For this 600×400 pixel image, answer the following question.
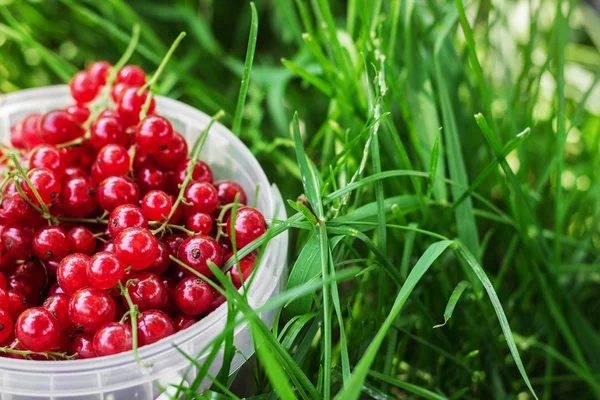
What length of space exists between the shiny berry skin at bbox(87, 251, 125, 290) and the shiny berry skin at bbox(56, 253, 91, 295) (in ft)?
0.06

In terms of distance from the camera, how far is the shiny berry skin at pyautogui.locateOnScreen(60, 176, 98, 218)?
2.01 feet

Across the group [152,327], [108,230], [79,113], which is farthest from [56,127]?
[152,327]

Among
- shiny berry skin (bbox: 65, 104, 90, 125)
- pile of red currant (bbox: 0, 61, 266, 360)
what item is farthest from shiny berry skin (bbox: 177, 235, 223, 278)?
shiny berry skin (bbox: 65, 104, 90, 125)

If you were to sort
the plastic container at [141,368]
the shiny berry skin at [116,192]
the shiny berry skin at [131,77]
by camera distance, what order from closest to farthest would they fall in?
the plastic container at [141,368]
the shiny berry skin at [116,192]
the shiny berry skin at [131,77]

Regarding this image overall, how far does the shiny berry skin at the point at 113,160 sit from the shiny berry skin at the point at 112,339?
6.4 inches

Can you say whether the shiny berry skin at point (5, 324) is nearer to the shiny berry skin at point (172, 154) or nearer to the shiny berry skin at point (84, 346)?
the shiny berry skin at point (84, 346)

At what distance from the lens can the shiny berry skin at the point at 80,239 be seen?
59 centimetres

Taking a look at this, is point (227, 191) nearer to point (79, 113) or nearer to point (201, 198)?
point (201, 198)

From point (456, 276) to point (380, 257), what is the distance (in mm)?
159

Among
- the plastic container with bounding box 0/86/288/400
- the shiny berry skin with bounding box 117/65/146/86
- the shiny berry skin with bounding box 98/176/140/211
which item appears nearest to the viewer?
the plastic container with bounding box 0/86/288/400

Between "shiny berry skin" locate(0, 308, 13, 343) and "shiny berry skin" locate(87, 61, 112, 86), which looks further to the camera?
"shiny berry skin" locate(87, 61, 112, 86)

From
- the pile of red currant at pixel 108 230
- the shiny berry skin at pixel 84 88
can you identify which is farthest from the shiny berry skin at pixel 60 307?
the shiny berry skin at pixel 84 88

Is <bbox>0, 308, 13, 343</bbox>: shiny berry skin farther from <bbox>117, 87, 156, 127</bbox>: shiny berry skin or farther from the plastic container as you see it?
<bbox>117, 87, 156, 127</bbox>: shiny berry skin

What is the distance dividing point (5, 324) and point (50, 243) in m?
0.08
